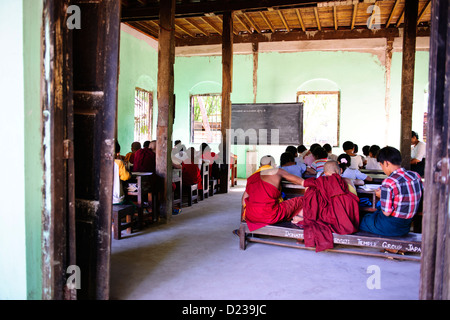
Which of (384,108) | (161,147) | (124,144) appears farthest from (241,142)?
(161,147)

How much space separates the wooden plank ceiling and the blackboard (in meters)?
2.12

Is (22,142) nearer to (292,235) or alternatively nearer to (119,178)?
(119,178)

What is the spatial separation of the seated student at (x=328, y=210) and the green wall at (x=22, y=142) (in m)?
2.74

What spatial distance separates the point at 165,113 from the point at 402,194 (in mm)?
3491

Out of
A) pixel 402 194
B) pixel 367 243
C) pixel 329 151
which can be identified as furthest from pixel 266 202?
pixel 329 151

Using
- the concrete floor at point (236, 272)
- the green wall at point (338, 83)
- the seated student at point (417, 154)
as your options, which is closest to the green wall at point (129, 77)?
the green wall at point (338, 83)

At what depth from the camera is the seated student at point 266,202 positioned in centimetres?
418

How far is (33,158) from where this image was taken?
2281mm

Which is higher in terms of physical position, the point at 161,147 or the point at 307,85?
the point at 307,85

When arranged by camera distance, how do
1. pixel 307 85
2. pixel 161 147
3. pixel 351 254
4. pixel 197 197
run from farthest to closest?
1. pixel 307 85
2. pixel 197 197
3. pixel 161 147
4. pixel 351 254

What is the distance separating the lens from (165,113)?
18.2 ft

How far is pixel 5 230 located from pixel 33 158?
53cm
